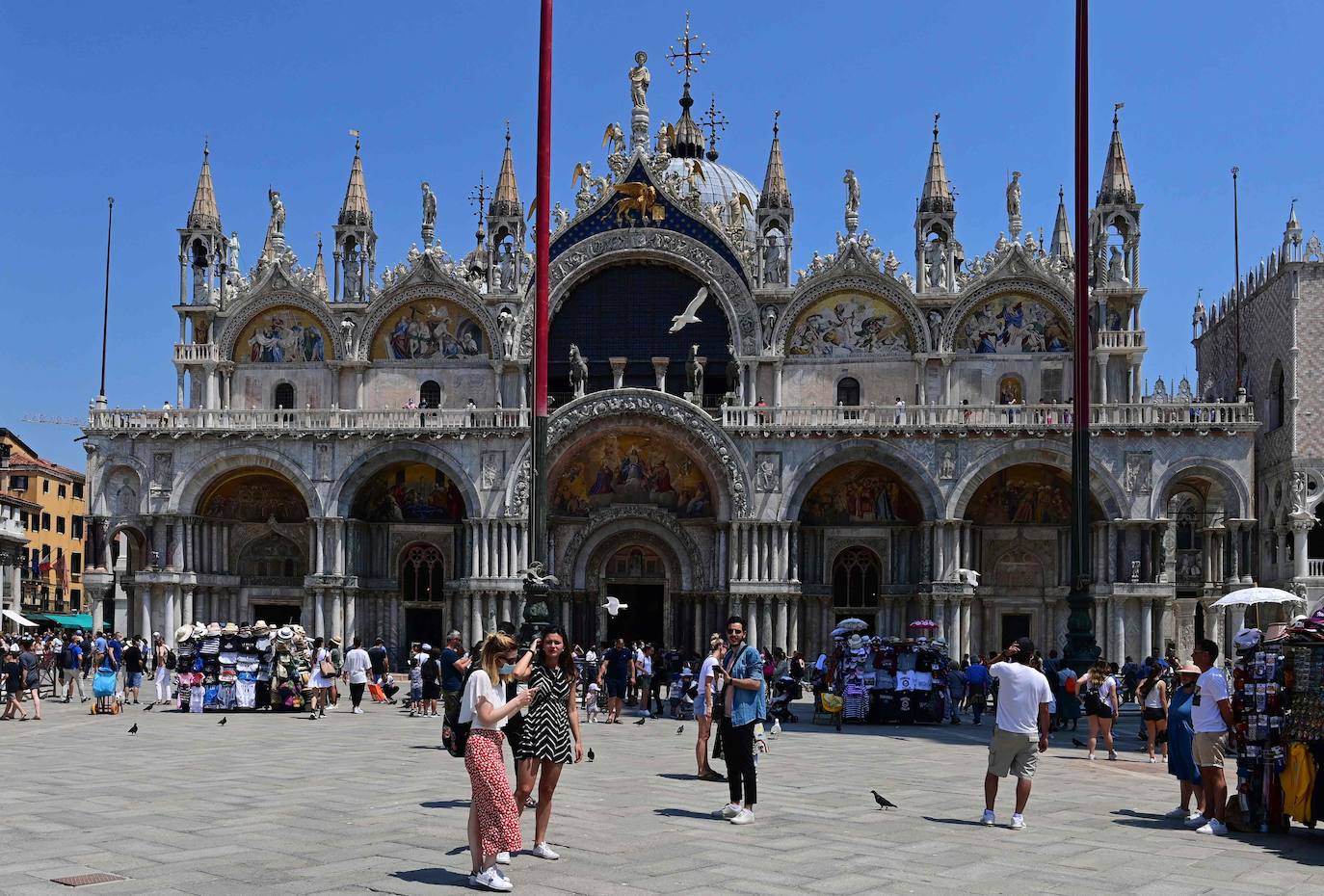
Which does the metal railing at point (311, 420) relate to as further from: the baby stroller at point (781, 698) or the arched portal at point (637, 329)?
the baby stroller at point (781, 698)

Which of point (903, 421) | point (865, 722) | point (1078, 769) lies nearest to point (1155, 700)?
point (1078, 769)

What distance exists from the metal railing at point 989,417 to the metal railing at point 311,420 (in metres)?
7.72

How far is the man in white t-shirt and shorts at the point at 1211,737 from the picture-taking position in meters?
15.1

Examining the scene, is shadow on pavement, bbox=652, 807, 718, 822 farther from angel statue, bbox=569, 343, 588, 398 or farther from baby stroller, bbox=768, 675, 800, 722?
angel statue, bbox=569, 343, 588, 398

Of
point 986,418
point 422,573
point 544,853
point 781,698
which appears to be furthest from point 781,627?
point 544,853

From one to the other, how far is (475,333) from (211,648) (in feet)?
62.6

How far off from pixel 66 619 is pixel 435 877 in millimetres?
74194

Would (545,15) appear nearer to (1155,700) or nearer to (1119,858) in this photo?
(1155,700)

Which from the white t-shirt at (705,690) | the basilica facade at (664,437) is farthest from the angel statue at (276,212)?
the white t-shirt at (705,690)

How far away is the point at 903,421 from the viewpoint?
45281 mm

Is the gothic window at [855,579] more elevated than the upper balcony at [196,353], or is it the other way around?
the upper balcony at [196,353]

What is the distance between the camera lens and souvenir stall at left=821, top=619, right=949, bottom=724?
102 ft

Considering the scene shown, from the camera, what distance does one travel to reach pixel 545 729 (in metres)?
13.4

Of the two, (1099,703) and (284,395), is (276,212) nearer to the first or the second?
(284,395)
